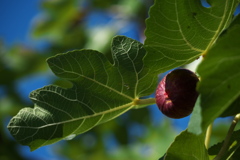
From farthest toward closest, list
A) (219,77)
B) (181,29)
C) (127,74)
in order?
(127,74) < (181,29) < (219,77)

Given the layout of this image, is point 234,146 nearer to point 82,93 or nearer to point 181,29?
point 181,29

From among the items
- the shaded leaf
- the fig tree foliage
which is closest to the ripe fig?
the fig tree foliage

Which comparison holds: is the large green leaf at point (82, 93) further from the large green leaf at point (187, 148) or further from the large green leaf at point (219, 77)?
the large green leaf at point (219, 77)

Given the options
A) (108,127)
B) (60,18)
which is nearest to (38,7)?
(60,18)

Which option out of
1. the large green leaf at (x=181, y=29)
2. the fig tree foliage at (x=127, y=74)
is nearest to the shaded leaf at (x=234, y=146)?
the fig tree foliage at (x=127, y=74)

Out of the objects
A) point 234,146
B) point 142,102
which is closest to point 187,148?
point 234,146

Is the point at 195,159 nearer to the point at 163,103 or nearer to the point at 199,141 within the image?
the point at 199,141

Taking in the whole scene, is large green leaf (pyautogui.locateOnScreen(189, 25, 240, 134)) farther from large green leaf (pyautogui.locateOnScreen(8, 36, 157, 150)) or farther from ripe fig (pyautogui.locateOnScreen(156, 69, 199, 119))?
large green leaf (pyautogui.locateOnScreen(8, 36, 157, 150))
